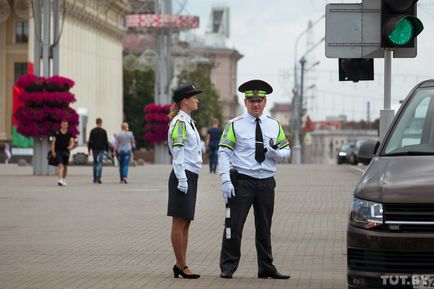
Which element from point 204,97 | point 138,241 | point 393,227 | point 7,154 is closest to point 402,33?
point 393,227

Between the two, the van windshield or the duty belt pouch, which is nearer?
the van windshield

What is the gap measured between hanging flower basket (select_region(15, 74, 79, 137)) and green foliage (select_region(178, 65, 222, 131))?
74.4 metres

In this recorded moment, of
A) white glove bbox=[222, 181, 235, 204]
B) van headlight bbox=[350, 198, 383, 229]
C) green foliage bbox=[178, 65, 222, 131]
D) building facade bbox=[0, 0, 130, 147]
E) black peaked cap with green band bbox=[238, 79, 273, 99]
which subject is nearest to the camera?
van headlight bbox=[350, 198, 383, 229]

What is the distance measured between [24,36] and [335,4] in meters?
72.4

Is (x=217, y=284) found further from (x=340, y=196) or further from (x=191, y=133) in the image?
(x=340, y=196)

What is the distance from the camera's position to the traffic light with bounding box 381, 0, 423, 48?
44.1 ft

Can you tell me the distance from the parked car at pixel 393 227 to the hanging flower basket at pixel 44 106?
107 feet

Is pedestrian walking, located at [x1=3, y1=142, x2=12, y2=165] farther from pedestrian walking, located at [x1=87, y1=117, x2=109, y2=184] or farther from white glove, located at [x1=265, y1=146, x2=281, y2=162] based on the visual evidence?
white glove, located at [x1=265, y1=146, x2=281, y2=162]

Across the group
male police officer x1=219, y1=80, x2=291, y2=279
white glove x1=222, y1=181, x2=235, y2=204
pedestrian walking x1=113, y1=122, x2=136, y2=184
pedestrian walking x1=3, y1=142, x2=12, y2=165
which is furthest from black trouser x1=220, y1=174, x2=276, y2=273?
pedestrian walking x1=3, y1=142, x2=12, y2=165

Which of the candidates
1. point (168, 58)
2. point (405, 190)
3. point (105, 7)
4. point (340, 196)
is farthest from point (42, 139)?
point (105, 7)

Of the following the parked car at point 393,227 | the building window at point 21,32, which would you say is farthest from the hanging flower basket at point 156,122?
the parked car at point 393,227

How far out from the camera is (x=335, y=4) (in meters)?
14.5

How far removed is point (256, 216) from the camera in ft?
43.4

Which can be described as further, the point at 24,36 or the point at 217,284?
the point at 24,36
